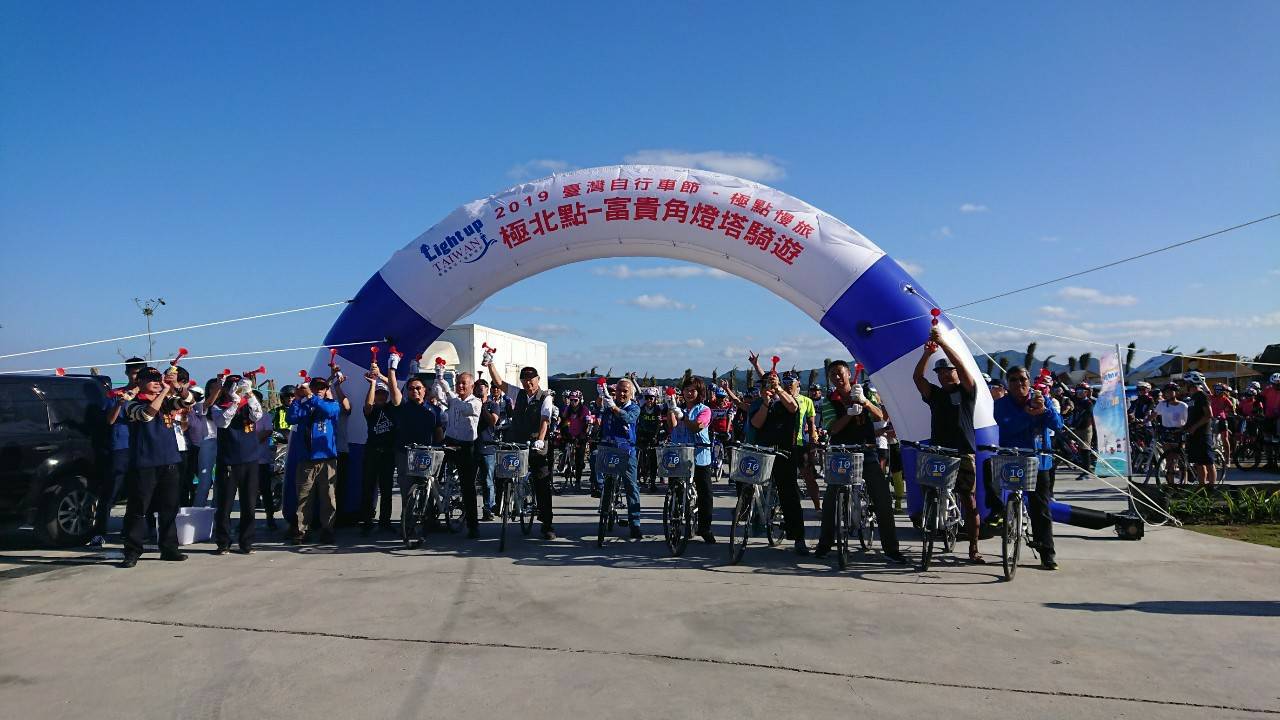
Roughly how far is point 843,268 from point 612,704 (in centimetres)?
650

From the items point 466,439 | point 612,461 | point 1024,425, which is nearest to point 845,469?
point 1024,425

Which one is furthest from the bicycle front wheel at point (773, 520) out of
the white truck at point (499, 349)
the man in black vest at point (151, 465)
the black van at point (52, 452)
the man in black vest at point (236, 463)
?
the white truck at point (499, 349)

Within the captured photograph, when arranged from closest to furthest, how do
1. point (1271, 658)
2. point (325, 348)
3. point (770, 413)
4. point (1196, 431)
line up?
point (1271, 658) < point (770, 413) < point (325, 348) < point (1196, 431)

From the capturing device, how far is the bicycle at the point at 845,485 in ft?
26.1

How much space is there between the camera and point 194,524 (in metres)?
9.34

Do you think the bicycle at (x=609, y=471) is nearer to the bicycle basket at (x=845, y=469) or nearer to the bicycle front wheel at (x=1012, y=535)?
the bicycle basket at (x=845, y=469)

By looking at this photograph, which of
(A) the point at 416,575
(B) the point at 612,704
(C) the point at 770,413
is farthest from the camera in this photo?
(C) the point at 770,413

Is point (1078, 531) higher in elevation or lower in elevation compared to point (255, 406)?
lower

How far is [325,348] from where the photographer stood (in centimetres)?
1039

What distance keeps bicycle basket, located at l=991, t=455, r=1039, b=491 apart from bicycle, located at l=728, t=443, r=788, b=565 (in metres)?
2.13

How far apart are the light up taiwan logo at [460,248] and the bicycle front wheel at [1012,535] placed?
6.65 m

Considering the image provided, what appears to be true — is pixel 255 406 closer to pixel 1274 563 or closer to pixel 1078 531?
pixel 1078 531

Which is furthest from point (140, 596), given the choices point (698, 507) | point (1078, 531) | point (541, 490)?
point (1078, 531)

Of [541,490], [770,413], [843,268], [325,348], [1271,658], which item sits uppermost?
[843,268]
